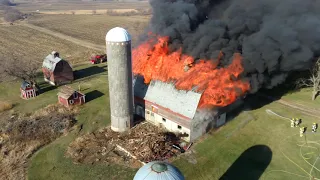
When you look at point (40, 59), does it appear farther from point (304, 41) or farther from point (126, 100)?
point (304, 41)

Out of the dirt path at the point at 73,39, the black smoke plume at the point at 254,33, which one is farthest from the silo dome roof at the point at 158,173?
the dirt path at the point at 73,39

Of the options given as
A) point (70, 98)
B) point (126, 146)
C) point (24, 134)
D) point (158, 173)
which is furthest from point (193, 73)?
point (24, 134)

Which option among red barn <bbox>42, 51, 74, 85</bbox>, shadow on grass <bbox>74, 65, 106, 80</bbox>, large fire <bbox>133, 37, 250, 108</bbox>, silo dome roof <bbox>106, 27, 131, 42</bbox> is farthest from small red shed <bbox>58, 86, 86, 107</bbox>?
silo dome roof <bbox>106, 27, 131, 42</bbox>

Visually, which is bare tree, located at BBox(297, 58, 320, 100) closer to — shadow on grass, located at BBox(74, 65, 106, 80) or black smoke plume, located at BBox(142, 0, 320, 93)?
black smoke plume, located at BBox(142, 0, 320, 93)

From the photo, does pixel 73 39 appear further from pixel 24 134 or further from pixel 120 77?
pixel 120 77

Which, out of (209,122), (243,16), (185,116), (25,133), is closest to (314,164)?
(209,122)

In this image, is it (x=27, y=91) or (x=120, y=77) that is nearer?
(x=120, y=77)
